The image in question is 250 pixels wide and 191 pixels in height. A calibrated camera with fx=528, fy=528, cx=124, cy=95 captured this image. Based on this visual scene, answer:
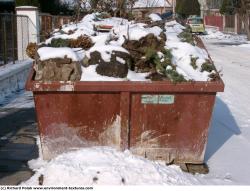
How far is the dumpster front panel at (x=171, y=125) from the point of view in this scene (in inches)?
231

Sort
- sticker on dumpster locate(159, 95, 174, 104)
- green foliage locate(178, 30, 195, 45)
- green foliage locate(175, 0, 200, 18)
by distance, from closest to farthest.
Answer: sticker on dumpster locate(159, 95, 174, 104) < green foliage locate(178, 30, 195, 45) < green foliage locate(175, 0, 200, 18)

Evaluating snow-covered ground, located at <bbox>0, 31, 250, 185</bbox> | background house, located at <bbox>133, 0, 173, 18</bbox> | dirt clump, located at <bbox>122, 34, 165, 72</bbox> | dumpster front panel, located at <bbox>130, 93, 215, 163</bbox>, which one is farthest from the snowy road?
background house, located at <bbox>133, 0, 173, 18</bbox>

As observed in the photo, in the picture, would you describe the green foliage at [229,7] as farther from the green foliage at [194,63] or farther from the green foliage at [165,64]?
the green foliage at [165,64]

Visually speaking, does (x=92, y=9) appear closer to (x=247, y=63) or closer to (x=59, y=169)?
(x=59, y=169)

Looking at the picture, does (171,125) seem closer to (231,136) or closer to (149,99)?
(149,99)

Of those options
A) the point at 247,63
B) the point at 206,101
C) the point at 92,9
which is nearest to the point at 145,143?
the point at 206,101

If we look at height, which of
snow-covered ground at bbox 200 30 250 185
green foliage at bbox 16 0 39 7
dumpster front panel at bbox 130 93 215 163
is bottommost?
snow-covered ground at bbox 200 30 250 185

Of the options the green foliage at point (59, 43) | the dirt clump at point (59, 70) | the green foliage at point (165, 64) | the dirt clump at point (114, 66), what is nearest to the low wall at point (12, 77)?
the green foliage at point (59, 43)

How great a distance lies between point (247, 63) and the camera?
2017 centimetres

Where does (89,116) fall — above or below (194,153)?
above

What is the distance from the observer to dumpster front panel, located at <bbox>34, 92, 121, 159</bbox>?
584cm

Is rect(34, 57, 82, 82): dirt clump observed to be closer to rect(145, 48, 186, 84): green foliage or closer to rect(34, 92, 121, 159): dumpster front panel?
rect(34, 92, 121, 159): dumpster front panel

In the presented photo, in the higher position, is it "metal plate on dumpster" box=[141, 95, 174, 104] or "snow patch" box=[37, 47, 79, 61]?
"snow patch" box=[37, 47, 79, 61]

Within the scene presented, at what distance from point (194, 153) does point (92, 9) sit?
4.94 metres
